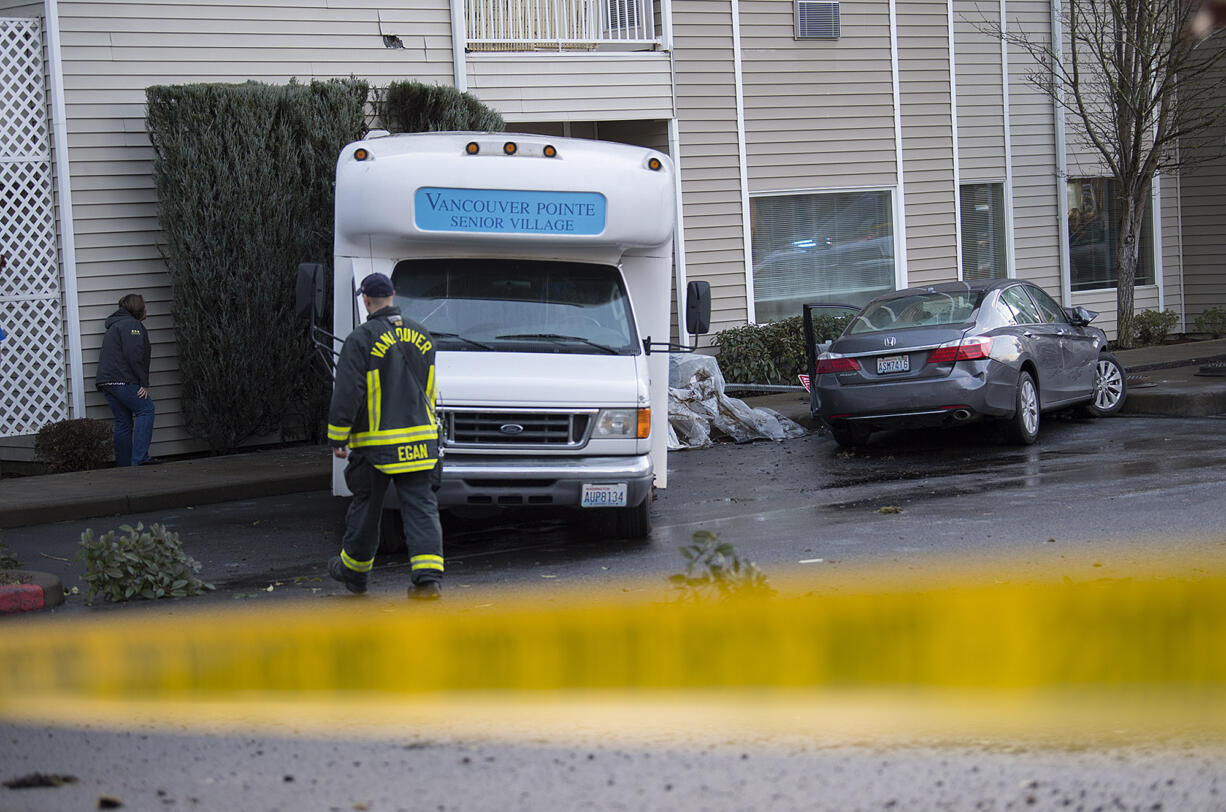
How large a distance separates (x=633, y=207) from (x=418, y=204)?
4.77ft

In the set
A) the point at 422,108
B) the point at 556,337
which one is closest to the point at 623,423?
the point at 556,337

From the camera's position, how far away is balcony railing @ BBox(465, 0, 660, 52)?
17.5 meters

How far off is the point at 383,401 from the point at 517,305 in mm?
2231

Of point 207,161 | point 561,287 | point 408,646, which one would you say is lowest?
point 408,646

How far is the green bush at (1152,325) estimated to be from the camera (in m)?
23.2

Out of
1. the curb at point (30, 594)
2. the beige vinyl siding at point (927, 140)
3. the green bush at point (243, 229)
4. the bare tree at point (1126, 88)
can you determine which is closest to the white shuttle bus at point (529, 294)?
the curb at point (30, 594)

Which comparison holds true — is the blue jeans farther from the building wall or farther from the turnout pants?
the building wall

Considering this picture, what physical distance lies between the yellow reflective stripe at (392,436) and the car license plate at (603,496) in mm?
1541

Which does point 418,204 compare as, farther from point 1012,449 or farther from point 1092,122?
point 1092,122

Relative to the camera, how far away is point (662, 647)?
6.46m

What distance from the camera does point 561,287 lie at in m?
9.84

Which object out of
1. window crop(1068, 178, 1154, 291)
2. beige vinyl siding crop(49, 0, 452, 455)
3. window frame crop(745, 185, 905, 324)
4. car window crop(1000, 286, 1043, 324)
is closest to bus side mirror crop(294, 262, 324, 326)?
beige vinyl siding crop(49, 0, 452, 455)

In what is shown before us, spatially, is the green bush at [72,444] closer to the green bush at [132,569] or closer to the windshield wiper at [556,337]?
the green bush at [132,569]

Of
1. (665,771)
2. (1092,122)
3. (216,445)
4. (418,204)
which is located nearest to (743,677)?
(665,771)
